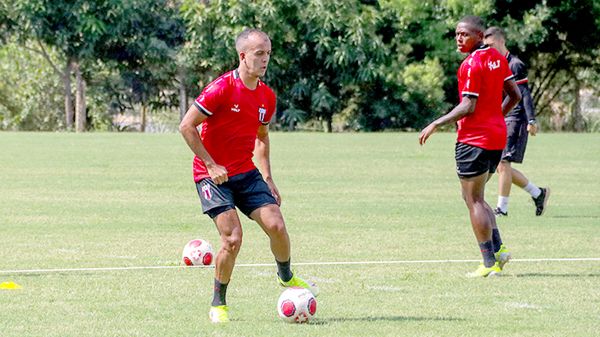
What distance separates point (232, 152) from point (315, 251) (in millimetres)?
3802

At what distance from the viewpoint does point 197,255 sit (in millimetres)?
10688

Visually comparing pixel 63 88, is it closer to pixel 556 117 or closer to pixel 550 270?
pixel 556 117

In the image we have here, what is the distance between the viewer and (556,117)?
147ft

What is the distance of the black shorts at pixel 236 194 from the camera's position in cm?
804

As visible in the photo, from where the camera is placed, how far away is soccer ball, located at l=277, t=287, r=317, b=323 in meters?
7.79

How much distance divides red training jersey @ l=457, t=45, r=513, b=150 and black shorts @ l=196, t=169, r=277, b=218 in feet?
8.31

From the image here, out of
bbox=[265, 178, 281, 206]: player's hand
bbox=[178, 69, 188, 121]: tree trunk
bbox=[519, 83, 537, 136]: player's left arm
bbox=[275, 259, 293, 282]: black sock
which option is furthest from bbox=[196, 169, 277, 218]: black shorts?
bbox=[178, 69, 188, 121]: tree trunk

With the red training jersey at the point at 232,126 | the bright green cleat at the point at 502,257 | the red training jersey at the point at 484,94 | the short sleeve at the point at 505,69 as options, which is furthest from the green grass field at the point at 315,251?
the short sleeve at the point at 505,69

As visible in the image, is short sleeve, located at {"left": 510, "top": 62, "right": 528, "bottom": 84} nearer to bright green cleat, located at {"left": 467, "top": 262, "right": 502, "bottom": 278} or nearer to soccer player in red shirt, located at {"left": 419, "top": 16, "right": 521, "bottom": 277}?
soccer player in red shirt, located at {"left": 419, "top": 16, "right": 521, "bottom": 277}

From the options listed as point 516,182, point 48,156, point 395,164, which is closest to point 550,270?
point 516,182

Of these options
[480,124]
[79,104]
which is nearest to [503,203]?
[480,124]

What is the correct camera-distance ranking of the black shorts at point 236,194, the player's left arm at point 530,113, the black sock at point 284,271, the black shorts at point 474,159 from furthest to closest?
the player's left arm at point 530,113 → the black shorts at point 474,159 → the black sock at point 284,271 → the black shorts at point 236,194

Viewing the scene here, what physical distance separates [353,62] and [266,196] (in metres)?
33.9

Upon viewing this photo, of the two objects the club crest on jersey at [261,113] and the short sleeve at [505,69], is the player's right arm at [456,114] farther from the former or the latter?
the club crest on jersey at [261,113]
